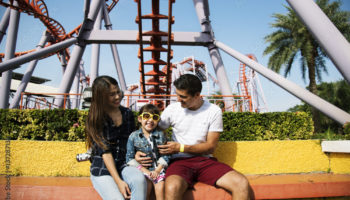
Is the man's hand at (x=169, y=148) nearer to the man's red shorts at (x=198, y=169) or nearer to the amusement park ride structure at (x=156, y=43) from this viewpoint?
the man's red shorts at (x=198, y=169)

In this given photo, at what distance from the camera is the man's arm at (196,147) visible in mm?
2105

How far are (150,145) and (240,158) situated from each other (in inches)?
66.8

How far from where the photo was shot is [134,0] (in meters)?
7.62

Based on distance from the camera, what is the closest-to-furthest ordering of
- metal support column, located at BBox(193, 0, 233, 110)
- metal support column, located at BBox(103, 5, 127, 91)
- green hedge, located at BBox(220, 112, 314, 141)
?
green hedge, located at BBox(220, 112, 314, 141)
metal support column, located at BBox(193, 0, 233, 110)
metal support column, located at BBox(103, 5, 127, 91)

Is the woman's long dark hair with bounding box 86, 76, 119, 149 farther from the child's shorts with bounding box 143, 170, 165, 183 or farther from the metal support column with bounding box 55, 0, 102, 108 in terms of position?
the metal support column with bounding box 55, 0, 102, 108

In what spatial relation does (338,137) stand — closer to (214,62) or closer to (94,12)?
(214,62)

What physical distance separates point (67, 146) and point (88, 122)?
146 cm

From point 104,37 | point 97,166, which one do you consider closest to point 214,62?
point 104,37

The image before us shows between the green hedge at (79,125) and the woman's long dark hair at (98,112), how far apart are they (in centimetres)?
208

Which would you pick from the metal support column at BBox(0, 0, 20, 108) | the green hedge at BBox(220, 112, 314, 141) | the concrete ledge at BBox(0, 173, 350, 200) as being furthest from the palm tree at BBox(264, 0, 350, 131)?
the metal support column at BBox(0, 0, 20, 108)

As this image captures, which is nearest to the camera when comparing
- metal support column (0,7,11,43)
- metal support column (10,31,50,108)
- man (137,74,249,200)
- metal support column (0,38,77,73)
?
man (137,74,249,200)

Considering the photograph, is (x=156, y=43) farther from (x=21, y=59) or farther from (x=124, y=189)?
(x=124, y=189)

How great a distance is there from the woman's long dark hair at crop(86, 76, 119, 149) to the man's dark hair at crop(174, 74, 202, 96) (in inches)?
Result: 27.5

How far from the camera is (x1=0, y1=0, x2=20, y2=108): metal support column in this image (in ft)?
29.2
